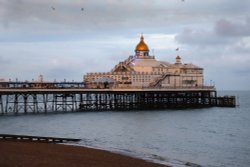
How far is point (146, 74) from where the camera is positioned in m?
107

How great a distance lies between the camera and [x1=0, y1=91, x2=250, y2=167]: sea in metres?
37.6

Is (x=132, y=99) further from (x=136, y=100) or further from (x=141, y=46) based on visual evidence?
(x=141, y=46)

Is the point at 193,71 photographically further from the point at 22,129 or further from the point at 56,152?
the point at 56,152

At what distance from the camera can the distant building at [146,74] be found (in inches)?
4011

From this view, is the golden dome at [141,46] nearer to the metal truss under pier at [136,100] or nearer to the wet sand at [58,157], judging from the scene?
the metal truss under pier at [136,100]

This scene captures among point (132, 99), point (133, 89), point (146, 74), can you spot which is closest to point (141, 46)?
point (146, 74)

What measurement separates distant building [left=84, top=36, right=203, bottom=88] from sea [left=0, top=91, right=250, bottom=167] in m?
25.5

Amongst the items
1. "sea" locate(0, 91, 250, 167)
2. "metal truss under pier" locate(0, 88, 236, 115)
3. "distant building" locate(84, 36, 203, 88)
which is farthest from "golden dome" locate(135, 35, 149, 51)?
"sea" locate(0, 91, 250, 167)

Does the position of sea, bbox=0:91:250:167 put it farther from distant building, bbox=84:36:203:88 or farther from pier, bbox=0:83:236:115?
distant building, bbox=84:36:203:88

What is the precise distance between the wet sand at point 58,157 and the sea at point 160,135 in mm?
2751

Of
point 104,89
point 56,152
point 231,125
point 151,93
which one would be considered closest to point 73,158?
point 56,152

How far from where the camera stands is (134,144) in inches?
1745

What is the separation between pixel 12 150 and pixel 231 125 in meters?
38.6

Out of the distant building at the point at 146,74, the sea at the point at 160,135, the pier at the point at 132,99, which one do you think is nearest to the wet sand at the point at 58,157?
the sea at the point at 160,135
